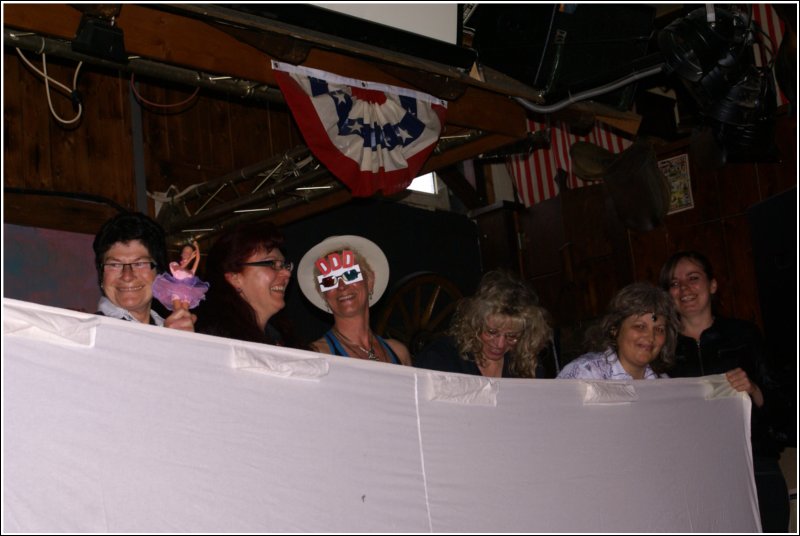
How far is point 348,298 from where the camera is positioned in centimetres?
384

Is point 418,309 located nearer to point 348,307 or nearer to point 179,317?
point 348,307

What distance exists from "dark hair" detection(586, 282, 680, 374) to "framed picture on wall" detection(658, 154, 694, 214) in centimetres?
378

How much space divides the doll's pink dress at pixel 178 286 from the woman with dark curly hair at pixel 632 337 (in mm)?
1824

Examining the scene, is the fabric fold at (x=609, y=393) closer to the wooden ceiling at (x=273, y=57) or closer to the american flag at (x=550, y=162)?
the wooden ceiling at (x=273, y=57)

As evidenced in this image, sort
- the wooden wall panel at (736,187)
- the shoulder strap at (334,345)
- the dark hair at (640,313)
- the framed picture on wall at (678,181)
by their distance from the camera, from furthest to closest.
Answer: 1. the framed picture on wall at (678,181)
2. the wooden wall panel at (736,187)
3. the dark hair at (640,313)
4. the shoulder strap at (334,345)

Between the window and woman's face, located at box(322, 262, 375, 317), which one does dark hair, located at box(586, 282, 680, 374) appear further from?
the window

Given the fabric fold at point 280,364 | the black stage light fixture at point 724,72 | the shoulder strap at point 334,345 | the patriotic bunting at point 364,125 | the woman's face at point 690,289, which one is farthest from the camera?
the patriotic bunting at point 364,125

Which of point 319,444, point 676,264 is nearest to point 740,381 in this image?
point 676,264

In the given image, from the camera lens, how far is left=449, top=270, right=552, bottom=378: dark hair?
3941 millimetres

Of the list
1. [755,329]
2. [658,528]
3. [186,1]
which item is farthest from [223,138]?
[658,528]

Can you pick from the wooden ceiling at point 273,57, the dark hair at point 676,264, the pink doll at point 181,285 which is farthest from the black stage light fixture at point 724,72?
the pink doll at point 181,285

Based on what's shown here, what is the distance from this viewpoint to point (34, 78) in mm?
6887

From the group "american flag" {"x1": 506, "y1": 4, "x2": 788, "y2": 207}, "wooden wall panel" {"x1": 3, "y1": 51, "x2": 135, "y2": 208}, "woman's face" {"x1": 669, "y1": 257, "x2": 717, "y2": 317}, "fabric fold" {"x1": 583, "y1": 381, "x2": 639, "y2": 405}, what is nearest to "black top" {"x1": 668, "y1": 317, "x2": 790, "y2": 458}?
"woman's face" {"x1": 669, "y1": 257, "x2": 717, "y2": 317}

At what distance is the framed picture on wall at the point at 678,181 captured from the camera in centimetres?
772
